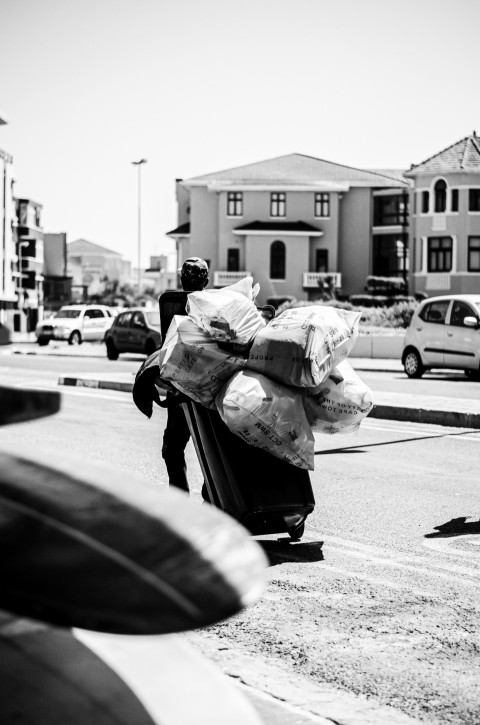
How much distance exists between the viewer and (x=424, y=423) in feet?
45.8

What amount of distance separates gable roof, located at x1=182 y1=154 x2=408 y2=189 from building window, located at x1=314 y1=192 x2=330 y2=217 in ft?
2.76

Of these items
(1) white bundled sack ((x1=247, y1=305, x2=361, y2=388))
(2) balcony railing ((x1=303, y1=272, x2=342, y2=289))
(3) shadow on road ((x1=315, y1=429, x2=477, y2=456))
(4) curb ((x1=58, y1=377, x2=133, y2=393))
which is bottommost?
(4) curb ((x1=58, y1=377, x2=133, y2=393))

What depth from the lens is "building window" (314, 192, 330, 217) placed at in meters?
69.0

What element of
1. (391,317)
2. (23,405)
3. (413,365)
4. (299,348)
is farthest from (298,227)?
(23,405)

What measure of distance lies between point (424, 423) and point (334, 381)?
324 inches

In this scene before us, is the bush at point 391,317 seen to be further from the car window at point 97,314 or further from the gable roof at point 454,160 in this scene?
the gable roof at point 454,160

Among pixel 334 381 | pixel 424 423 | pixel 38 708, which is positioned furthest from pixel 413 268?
pixel 38 708

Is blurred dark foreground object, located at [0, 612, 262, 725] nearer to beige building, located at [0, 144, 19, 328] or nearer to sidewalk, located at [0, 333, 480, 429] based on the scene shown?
beige building, located at [0, 144, 19, 328]

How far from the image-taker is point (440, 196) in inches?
2377

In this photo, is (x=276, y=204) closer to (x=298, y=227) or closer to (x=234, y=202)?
(x=298, y=227)

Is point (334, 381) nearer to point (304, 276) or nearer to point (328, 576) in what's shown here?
point (328, 576)

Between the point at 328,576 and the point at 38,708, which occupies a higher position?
the point at 38,708

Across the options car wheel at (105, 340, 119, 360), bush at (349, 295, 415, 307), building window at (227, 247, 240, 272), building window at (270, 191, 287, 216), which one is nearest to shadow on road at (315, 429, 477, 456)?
car wheel at (105, 340, 119, 360)

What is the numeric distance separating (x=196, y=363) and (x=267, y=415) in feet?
1.61
